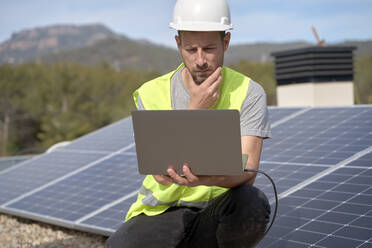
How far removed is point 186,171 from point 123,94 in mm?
55318

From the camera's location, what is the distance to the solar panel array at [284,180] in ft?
15.1

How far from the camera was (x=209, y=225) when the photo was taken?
3.49 m

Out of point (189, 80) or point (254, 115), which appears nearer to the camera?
point (254, 115)

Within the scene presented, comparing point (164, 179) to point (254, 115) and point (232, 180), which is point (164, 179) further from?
point (254, 115)

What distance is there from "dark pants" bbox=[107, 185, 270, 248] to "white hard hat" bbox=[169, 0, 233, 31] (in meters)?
1.02

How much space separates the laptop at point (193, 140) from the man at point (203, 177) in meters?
0.08

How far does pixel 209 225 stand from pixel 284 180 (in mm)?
2269

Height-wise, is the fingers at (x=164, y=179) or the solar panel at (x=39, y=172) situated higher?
the fingers at (x=164, y=179)

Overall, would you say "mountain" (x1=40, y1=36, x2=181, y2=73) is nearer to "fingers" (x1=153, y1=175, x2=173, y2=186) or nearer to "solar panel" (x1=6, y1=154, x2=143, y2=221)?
"solar panel" (x1=6, y1=154, x2=143, y2=221)

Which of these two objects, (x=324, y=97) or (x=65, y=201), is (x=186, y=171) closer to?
(x=65, y=201)

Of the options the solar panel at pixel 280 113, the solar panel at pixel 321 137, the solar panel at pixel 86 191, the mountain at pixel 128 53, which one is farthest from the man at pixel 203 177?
the mountain at pixel 128 53

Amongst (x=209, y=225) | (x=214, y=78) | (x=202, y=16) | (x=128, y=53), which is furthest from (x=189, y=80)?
Result: (x=128, y=53)

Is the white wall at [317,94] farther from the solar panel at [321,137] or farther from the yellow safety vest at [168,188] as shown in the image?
the yellow safety vest at [168,188]

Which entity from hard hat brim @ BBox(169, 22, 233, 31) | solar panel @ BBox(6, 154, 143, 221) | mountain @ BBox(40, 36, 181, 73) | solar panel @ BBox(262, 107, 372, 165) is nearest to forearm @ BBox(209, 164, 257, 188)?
hard hat brim @ BBox(169, 22, 233, 31)
